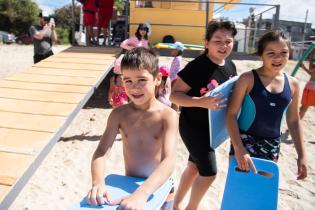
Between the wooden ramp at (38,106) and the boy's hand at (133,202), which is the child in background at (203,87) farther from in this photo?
the wooden ramp at (38,106)

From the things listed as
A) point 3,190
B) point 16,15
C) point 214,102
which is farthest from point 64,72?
point 16,15

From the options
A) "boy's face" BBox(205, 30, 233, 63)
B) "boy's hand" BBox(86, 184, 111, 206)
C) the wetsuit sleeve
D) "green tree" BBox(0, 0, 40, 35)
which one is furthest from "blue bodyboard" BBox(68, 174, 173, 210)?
"green tree" BBox(0, 0, 40, 35)

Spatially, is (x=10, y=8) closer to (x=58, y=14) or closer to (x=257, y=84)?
(x=58, y=14)

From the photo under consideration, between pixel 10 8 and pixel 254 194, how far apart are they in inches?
1841

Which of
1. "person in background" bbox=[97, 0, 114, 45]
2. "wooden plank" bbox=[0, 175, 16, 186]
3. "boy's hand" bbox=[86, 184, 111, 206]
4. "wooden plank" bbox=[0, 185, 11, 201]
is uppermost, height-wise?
"person in background" bbox=[97, 0, 114, 45]

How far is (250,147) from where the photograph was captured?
7.37 ft

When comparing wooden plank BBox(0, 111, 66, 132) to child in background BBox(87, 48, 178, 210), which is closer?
child in background BBox(87, 48, 178, 210)

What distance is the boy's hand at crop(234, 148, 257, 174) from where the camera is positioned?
2.00 m

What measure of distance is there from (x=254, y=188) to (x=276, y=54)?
819 mm

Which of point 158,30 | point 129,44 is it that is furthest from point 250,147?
point 158,30

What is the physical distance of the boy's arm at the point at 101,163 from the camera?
1.49m

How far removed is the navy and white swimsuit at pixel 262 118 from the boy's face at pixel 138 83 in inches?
28.7

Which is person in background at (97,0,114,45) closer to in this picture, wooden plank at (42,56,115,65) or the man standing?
the man standing

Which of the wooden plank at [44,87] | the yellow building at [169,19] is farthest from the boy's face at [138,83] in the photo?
the yellow building at [169,19]
